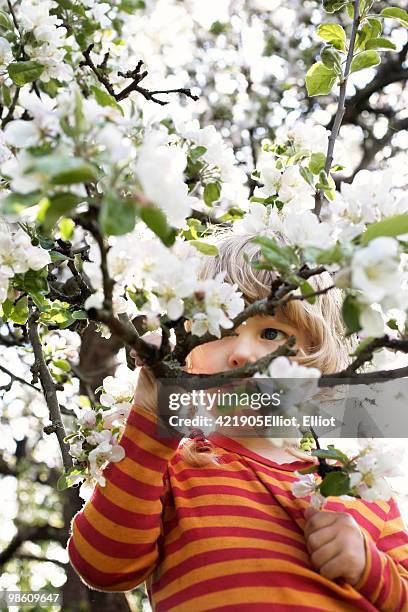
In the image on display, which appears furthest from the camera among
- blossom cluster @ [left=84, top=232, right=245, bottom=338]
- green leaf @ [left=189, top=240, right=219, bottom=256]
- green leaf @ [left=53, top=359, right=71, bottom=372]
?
green leaf @ [left=53, top=359, right=71, bottom=372]

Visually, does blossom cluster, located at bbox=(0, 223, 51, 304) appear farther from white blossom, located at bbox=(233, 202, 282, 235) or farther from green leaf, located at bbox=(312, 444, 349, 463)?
green leaf, located at bbox=(312, 444, 349, 463)

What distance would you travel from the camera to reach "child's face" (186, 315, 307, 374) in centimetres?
133

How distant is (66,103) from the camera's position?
0.77 meters

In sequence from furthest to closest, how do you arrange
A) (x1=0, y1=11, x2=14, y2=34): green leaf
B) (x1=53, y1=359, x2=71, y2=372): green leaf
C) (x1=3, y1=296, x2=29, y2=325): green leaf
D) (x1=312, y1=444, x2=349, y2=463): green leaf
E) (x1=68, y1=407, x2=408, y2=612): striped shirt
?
(x1=53, y1=359, x2=71, y2=372): green leaf
(x1=0, y1=11, x2=14, y2=34): green leaf
(x1=3, y1=296, x2=29, y2=325): green leaf
(x1=68, y1=407, x2=408, y2=612): striped shirt
(x1=312, y1=444, x2=349, y2=463): green leaf

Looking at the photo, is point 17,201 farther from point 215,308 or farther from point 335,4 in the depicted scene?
point 335,4

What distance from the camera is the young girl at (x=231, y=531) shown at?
1247 millimetres

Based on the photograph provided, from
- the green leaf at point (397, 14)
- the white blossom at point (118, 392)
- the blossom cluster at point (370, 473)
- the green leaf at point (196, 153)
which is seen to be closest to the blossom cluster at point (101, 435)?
the white blossom at point (118, 392)

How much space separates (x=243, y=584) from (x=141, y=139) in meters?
0.76

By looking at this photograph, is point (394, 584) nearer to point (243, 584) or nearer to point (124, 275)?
point (243, 584)

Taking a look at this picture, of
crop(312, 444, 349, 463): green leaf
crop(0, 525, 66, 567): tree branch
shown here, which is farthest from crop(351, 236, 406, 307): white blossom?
crop(0, 525, 66, 567): tree branch

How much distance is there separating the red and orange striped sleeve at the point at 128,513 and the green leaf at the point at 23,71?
2.33ft

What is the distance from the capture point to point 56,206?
727 millimetres

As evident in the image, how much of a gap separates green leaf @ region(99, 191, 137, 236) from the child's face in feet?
2.08

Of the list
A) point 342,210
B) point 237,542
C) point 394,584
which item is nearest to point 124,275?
point 342,210
